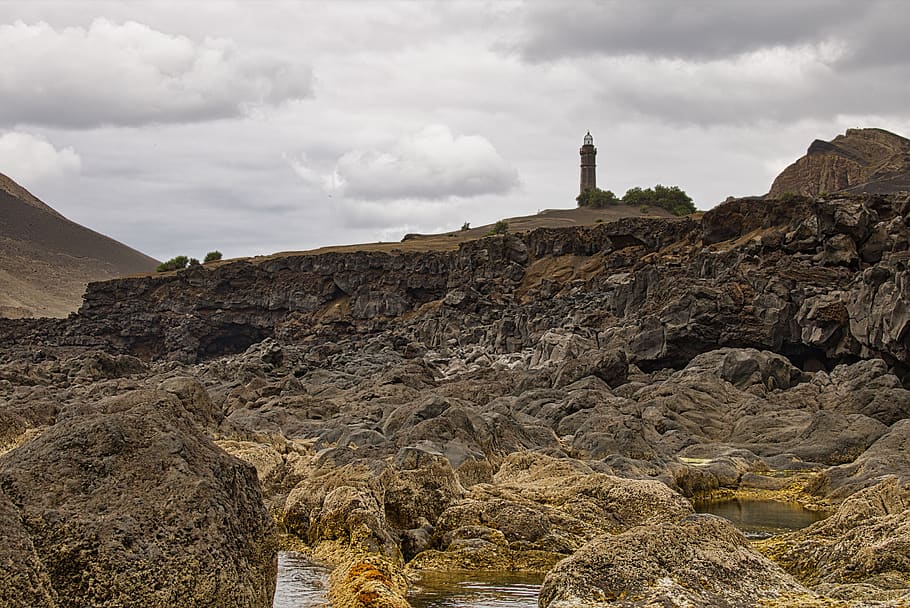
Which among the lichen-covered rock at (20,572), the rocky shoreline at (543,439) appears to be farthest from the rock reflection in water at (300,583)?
the lichen-covered rock at (20,572)

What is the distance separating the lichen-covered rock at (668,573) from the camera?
439 inches

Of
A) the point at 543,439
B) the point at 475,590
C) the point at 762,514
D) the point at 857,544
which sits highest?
the point at 857,544

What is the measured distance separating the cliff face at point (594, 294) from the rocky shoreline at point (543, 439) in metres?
0.26

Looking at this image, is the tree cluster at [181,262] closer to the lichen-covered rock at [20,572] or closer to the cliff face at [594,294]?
the cliff face at [594,294]

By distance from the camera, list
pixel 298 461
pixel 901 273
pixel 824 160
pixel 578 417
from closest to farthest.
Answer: pixel 298 461 < pixel 578 417 < pixel 901 273 < pixel 824 160

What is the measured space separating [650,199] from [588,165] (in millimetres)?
22117

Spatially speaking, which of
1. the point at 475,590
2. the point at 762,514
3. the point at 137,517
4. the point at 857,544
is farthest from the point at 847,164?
the point at 137,517

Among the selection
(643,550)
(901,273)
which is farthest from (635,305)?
(643,550)

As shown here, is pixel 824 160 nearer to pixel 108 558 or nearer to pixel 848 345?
pixel 848 345

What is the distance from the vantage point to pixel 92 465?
10500mm

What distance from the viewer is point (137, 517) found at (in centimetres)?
985

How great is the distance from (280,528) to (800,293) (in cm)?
4597

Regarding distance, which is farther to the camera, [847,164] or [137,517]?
[847,164]

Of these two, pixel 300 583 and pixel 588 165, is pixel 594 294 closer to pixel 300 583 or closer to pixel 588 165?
pixel 300 583
